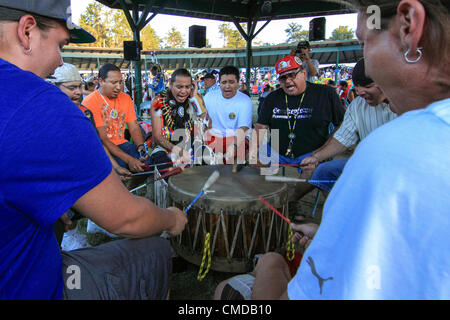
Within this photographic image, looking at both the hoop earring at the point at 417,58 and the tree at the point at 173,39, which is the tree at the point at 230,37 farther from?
the hoop earring at the point at 417,58

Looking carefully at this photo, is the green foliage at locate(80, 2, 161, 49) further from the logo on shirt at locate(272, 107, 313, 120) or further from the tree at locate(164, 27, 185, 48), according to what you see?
the logo on shirt at locate(272, 107, 313, 120)

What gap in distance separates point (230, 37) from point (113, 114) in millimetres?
67633

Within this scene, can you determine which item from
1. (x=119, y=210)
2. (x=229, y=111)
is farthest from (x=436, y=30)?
(x=229, y=111)

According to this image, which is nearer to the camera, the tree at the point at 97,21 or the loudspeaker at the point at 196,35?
the loudspeaker at the point at 196,35

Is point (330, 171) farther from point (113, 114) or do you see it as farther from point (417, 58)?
point (113, 114)

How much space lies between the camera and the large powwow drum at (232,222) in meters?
2.31

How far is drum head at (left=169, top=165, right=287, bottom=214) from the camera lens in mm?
2287

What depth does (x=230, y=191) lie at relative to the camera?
241cm

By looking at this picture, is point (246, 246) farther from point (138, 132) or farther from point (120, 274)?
point (138, 132)

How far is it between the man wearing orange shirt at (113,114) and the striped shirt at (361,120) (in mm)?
2517

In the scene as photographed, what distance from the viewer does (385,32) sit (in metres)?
0.76

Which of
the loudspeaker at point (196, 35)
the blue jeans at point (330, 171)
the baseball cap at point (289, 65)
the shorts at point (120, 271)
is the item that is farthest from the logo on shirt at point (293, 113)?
the loudspeaker at point (196, 35)

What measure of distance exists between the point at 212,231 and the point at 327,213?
1778mm

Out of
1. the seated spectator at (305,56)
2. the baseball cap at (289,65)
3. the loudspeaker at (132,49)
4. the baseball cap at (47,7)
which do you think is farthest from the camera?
the loudspeaker at (132,49)
